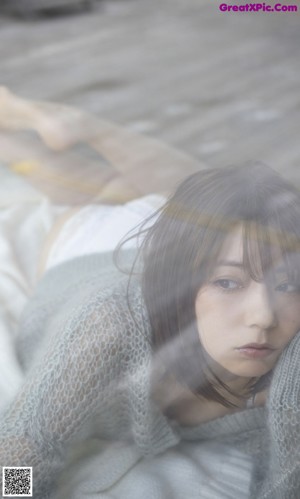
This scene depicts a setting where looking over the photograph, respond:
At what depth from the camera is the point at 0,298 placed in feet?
2.46

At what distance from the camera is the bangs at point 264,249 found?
0.46m

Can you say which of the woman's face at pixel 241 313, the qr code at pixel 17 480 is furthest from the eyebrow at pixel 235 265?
the qr code at pixel 17 480

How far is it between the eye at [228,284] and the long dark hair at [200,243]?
0.01m

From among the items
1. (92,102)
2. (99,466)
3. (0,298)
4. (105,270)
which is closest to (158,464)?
(99,466)

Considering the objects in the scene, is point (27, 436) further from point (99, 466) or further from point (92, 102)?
point (92, 102)

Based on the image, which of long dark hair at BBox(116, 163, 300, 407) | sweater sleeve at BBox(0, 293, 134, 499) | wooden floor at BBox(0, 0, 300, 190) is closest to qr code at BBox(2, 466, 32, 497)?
sweater sleeve at BBox(0, 293, 134, 499)

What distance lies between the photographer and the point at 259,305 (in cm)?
46

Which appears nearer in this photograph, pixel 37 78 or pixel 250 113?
pixel 250 113

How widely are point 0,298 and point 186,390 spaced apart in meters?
0.30

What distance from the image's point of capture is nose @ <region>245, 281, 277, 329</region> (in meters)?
0.46

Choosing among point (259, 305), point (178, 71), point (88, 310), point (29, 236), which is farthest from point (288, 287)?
point (29, 236)

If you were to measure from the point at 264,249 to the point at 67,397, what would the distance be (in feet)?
0.61

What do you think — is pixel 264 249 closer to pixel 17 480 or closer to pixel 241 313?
pixel 241 313

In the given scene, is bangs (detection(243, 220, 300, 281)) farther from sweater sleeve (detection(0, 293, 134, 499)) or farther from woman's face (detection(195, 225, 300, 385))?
sweater sleeve (detection(0, 293, 134, 499))
